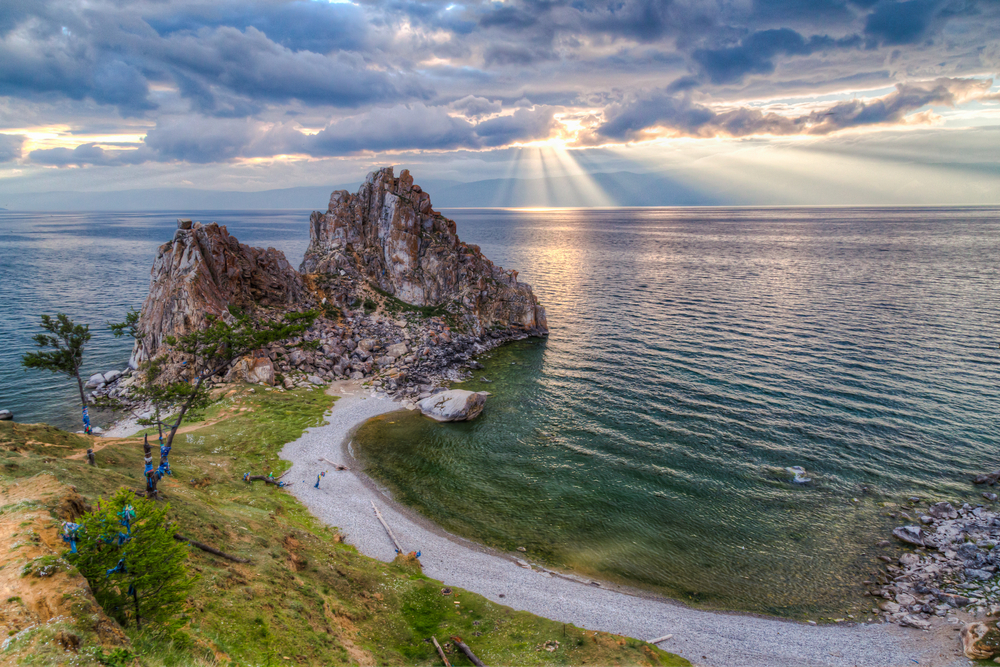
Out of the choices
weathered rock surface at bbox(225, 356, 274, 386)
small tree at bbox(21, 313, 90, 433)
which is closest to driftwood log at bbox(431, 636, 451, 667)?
small tree at bbox(21, 313, 90, 433)

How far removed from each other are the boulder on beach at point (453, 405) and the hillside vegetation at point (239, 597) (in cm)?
1896

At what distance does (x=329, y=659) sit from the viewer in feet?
63.9

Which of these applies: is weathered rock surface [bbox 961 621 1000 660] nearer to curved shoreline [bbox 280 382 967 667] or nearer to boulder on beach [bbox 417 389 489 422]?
curved shoreline [bbox 280 382 967 667]

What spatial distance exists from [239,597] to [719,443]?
40674 mm

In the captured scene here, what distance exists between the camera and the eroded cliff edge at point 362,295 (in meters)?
58.2

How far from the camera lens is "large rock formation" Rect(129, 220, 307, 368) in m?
56.7

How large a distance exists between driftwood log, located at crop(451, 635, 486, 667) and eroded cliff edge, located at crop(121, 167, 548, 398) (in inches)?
1332

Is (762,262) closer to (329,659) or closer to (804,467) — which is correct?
(804,467)

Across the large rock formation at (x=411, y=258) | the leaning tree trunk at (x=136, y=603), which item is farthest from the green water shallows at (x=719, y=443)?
the leaning tree trunk at (x=136, y=603)

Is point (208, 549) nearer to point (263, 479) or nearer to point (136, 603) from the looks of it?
point (136, 603)

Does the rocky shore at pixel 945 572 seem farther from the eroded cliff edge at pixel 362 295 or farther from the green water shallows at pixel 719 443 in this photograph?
the eroded cliff edge at pixel 362 295

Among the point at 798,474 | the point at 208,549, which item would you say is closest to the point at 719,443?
the point at 798,474

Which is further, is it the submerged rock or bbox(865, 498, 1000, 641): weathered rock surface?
the submerged rock

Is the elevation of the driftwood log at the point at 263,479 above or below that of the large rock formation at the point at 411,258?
below
